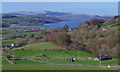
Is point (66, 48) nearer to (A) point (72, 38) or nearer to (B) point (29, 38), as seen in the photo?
(A) point (72, 38)

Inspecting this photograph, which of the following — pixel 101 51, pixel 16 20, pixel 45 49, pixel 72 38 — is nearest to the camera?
pixel 101 51

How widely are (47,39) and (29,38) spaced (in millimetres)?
5935

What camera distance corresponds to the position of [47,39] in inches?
1539

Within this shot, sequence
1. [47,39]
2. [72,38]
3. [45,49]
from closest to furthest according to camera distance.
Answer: [45,49], [72,38], [47,39]

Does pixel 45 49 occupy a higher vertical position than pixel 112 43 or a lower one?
lower

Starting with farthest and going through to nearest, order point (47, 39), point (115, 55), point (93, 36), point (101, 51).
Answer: point (47, 39), point (93, 36), point (101, 51), point (115, 55)

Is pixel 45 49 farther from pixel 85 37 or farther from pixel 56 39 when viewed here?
pixel 85 37

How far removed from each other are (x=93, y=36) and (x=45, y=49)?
741 centimetres

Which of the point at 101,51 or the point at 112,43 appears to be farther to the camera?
the point at 101,51

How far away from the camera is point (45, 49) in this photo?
3111cm

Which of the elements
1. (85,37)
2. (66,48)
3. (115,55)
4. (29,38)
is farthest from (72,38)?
(115,55)

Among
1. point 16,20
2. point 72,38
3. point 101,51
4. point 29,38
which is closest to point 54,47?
point 72,38

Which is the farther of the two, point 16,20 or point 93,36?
point 16,20

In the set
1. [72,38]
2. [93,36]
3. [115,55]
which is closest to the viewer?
[115,55]
